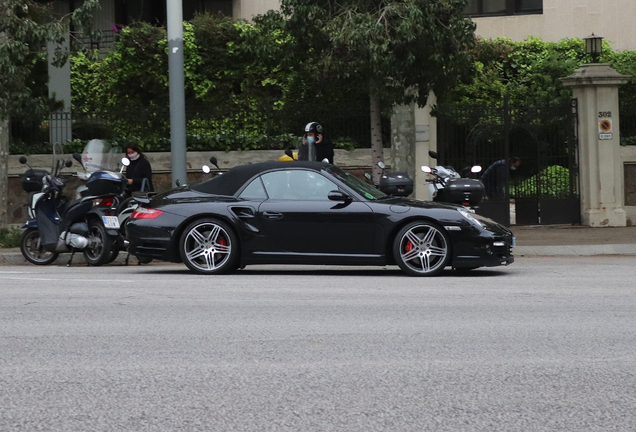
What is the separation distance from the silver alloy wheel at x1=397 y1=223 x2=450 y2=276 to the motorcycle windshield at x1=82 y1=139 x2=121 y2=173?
201 inches

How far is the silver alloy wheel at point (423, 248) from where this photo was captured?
11371 millimetres

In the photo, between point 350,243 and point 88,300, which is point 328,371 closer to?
point 88,300

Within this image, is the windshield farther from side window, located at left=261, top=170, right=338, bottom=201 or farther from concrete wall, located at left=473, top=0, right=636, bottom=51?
concrete wall, located at left=473, top=0, right=636, bottom=51

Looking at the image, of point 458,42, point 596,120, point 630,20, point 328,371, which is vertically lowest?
point 328,371

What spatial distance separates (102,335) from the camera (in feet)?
24.8

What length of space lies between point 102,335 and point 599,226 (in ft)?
43.2

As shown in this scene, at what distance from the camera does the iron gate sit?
61.9ft

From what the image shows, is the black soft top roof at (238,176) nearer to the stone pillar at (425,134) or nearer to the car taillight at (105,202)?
the car taillight at (105,202)

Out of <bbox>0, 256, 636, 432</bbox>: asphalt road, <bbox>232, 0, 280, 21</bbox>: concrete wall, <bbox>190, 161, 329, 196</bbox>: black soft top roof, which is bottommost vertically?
<bbox>0, 256, 636, 432</bbox>: asphalt road

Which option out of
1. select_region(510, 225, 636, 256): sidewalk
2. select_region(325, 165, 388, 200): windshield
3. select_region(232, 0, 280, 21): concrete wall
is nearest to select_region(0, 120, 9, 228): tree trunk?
select_region(325, 165, 388, 200): windshield

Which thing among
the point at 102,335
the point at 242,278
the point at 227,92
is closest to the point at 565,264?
the point at 242,278

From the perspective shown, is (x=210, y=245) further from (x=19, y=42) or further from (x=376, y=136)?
(x=376, y=136)

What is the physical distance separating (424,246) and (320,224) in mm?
1167

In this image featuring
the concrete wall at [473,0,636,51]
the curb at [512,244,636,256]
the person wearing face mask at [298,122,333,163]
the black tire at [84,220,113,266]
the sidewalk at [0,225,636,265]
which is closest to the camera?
the black tire at [84,220,113,266]
